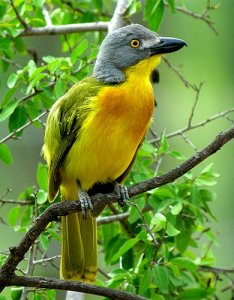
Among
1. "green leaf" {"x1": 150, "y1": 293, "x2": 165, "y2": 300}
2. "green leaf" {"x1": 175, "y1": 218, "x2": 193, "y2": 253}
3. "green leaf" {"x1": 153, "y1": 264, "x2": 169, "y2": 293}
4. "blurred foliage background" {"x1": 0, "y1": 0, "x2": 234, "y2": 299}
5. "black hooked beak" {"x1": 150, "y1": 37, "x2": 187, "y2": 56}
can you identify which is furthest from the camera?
"blurred foliage background" {"x1": 0, "y1": 0, "x2": 234, "y2": 299}

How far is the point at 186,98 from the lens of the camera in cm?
1145

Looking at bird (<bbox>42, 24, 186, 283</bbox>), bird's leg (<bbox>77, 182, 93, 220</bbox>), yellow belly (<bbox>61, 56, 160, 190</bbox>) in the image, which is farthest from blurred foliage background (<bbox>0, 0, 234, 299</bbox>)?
bird's leg (<bbox>77, 182, 93, 220</bbox>)

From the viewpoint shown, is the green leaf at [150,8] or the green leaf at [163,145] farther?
the green leaf at [163,145]

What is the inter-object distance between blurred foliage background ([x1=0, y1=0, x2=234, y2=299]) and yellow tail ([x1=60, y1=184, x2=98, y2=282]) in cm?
398

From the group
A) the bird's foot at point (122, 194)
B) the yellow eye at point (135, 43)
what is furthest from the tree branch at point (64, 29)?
the bird's foot at point (122, 194)

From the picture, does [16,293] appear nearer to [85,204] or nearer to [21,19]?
[85,204]

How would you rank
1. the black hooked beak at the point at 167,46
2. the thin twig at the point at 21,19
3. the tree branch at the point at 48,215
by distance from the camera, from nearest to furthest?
1. the tree branch at the point at 48,215
2. the black hooked beak at the point at 167,46
3. the thin twig at the point at 21,19

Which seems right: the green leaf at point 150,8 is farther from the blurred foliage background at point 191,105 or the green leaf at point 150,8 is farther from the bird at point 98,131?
the blurred foliage background at point 191,105

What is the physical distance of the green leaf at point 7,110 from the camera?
5.01 metres

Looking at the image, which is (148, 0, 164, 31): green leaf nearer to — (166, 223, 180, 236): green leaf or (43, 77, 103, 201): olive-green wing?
(43, 77, 103, 201): olive-green wing

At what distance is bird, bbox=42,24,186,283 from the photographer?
4727 millimetres

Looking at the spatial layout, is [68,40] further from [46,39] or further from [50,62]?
[46,39]

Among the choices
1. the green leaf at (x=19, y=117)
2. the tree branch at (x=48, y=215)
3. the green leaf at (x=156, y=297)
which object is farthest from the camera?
the green leaf at (x=19, y=117)

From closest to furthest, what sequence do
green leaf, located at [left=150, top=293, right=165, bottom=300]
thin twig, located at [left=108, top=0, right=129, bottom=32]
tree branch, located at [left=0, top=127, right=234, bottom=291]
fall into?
tree branch, located at [left=0, top=127, right=234, bottom=291] → green leaf, located at [left=150, top=293, right=165, bottom=300] → thin twig, located at [left=108, top=0, right=129, bottom=32]
